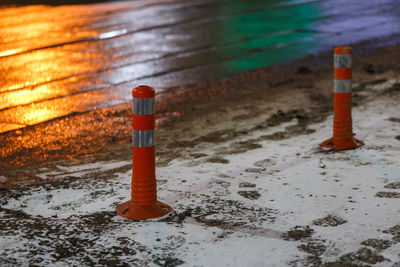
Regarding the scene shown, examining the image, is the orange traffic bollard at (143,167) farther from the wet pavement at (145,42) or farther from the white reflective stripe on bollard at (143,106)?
the wet pavement at (145,42)

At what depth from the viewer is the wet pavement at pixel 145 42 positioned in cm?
941

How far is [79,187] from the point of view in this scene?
5559 millimetres

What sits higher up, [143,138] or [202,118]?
[143,138]

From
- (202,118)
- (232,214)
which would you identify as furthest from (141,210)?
(202,118)

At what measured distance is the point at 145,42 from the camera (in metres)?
12.8

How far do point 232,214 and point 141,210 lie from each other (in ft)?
2.21

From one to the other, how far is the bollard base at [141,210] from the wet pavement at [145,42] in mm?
3196

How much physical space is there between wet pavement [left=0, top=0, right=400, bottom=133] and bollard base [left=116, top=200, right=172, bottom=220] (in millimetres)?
3196

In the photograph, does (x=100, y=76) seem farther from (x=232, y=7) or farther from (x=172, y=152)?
(x=232, y=7)

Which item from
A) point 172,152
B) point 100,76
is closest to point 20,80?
point 100,76

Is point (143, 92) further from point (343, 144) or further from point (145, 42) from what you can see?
point (145, 42)

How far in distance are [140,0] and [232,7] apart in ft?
10.4

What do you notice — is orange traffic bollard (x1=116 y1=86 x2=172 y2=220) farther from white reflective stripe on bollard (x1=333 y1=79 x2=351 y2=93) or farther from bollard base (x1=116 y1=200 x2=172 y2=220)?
white reflective stripe on bollard (x1=333 y1=79 x2=351 y2=93)

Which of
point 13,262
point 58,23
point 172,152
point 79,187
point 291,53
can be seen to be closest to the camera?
point 13,262
